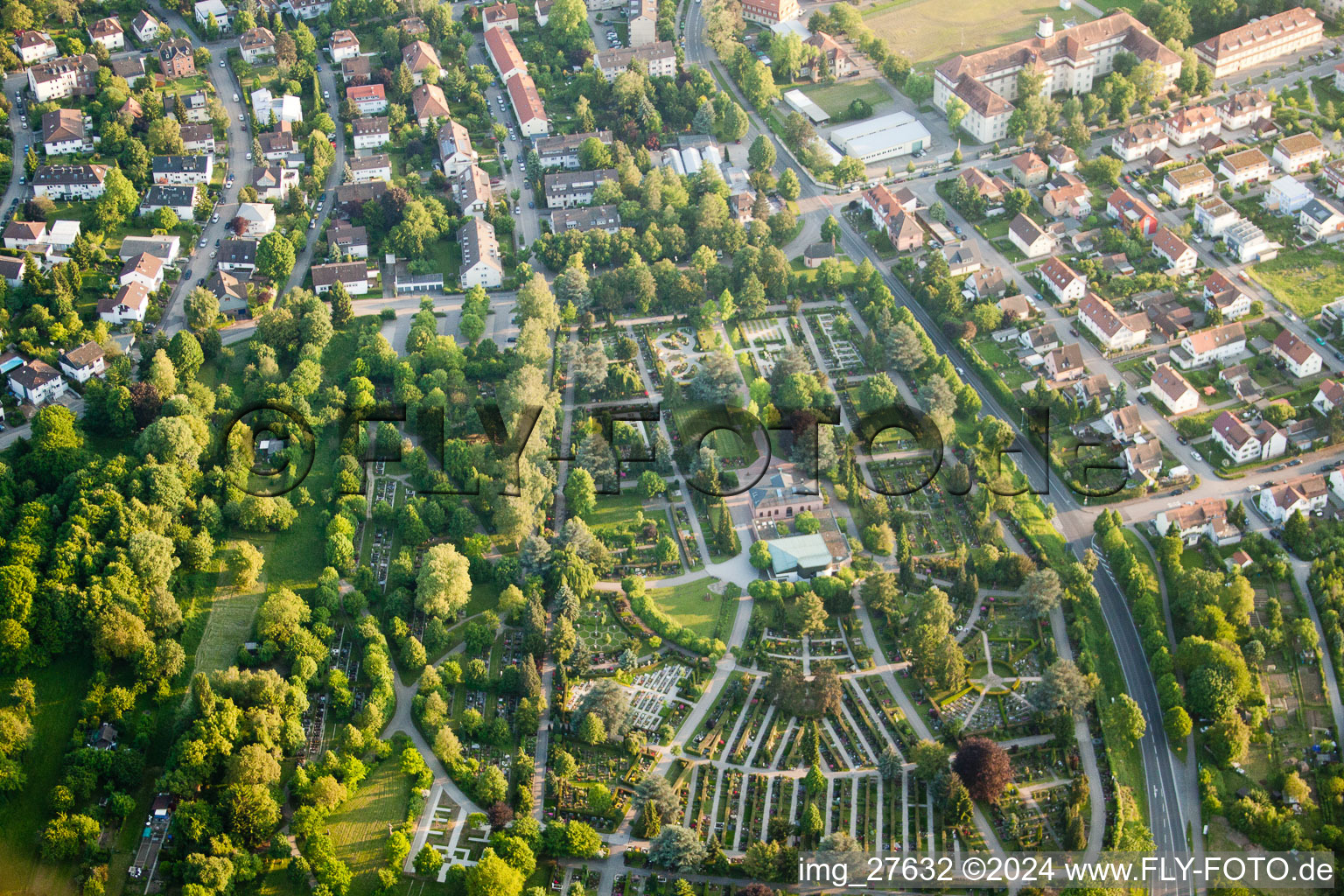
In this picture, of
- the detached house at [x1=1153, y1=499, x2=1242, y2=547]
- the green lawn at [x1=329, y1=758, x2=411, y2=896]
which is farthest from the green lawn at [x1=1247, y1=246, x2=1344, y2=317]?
the green lawn at [x1=329, y1=758, x2=411, y2=896]

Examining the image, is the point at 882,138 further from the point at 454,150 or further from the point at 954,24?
the point at 454,150

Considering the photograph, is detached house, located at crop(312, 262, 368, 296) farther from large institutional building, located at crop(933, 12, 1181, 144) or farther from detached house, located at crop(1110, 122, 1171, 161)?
detached house, located at crop(1110, 122, 1171, 161)

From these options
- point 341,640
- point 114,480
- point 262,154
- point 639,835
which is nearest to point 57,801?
point 341,640

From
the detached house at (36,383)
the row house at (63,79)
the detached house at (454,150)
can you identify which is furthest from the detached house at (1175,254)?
the row house at (63,79)

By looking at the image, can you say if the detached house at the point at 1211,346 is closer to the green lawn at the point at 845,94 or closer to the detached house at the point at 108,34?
the green lawn at the point at 845,94

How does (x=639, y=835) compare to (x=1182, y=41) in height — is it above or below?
below

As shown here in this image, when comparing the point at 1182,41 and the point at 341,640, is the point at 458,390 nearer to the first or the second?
the point at 341,640
